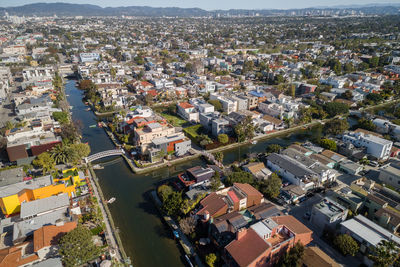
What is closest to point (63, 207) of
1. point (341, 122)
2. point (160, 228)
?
point (160, 228)

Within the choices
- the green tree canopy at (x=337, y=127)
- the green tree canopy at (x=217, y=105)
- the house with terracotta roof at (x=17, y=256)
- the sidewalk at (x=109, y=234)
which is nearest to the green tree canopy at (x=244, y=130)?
the green tree canopy at (x=217, y=105)

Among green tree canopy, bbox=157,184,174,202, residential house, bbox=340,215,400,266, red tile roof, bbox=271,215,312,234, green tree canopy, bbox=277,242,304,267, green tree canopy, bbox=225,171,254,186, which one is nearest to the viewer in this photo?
green tree canopy, bbox=277,242,304,267

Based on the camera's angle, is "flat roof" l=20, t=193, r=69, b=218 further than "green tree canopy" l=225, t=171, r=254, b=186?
No

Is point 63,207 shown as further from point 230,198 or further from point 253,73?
point 253,73

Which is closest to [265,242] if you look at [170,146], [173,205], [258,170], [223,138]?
[173,205]

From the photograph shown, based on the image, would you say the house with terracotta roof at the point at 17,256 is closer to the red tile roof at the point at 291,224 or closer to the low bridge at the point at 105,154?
the low bridge at the point at 105,154

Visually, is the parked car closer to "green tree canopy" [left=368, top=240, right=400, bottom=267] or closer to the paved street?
the paved street

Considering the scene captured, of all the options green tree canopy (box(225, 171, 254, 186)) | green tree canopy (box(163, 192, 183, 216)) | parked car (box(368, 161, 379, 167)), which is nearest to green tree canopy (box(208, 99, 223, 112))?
green tree canopy (box(225, 171, 254, 186))
